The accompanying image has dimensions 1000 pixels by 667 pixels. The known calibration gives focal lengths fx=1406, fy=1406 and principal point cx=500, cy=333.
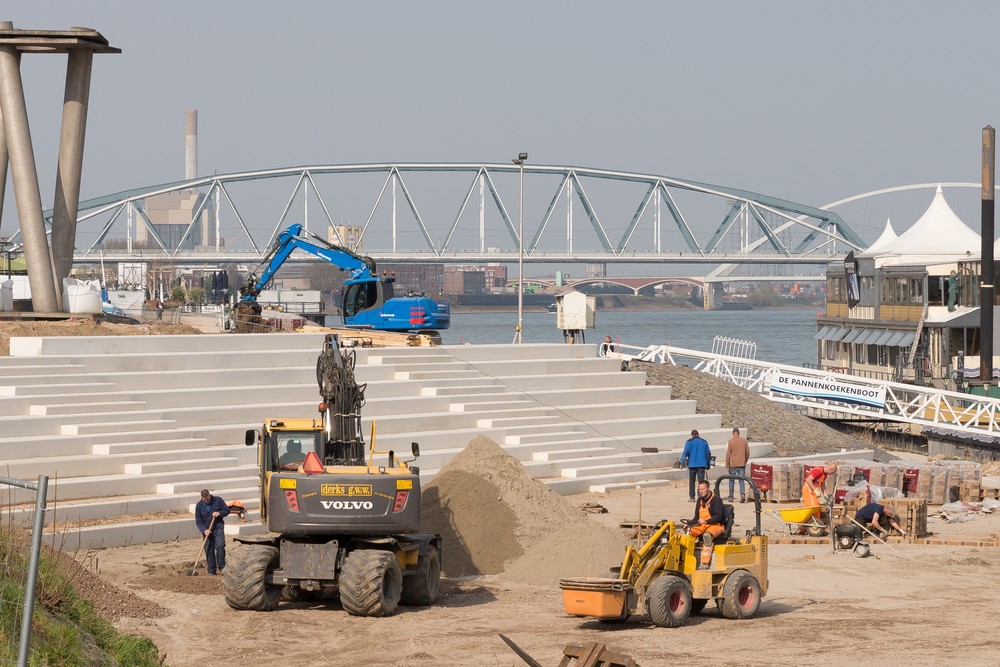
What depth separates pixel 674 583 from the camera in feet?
47.8

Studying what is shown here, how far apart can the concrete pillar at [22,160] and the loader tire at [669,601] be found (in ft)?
69.5

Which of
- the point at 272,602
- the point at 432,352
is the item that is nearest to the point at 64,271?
the point at 432,352

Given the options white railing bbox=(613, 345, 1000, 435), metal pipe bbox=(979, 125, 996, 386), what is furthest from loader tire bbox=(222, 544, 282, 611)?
metal pipe bbox=(979, 125, 996, 386)

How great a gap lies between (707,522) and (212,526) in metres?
6.01

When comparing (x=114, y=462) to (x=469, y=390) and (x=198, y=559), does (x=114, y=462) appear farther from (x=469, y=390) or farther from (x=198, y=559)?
(x=469, y=390)

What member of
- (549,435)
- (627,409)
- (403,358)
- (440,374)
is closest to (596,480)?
(549,435)

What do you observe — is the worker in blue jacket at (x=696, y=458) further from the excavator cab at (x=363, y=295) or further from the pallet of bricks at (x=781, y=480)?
the excavator cab at (x=363, y=295)

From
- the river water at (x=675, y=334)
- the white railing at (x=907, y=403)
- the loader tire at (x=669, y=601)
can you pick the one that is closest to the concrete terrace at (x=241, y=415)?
the white railing at (x=907, y=403)

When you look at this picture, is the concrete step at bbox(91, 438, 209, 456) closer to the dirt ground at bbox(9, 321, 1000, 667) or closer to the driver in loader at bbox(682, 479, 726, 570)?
the dirt ground at bbox(9, 321, 1000, 667)

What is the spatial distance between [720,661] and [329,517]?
4.43 meters

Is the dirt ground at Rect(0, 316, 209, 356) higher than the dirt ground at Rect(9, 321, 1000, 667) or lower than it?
higher

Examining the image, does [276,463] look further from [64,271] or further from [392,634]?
[64,271]

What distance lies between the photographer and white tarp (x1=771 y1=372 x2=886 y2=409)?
38.6 metres

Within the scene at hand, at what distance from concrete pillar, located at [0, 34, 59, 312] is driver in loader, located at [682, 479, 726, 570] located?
68.3 ft
